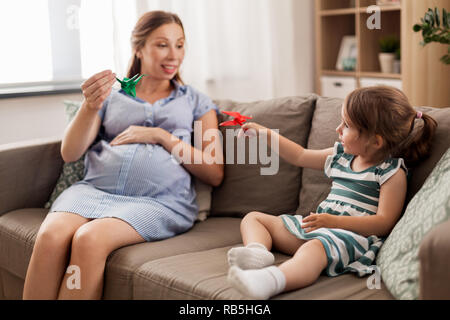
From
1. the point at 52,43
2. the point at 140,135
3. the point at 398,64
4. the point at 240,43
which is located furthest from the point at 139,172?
the point at 398,64

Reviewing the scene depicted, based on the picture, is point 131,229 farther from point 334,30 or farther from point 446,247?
point 334,30

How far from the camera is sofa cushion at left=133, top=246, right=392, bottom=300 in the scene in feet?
4.23

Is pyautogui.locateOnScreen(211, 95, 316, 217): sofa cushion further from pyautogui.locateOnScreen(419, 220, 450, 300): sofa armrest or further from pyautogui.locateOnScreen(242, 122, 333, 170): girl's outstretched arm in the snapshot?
pyautogui.locateOnScreen(419, 220, 450, 300): sofa armrest

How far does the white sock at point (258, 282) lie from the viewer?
1.21m

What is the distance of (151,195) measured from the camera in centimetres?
184

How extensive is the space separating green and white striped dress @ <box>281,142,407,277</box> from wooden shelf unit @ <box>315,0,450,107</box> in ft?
5.49

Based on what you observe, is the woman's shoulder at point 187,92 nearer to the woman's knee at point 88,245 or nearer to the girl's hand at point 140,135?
the girl's hand at point 140,135

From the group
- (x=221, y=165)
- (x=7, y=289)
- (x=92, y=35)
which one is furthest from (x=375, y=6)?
(x=7, y=289)

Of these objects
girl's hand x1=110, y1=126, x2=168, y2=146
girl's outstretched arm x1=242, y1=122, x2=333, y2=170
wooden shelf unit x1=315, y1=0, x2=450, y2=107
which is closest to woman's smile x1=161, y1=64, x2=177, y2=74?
girl's hand x1=110, y1=126, x2=168, y2=146

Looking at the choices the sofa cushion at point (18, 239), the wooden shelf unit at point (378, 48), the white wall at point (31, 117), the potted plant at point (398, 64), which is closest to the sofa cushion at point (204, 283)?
the sofa cushion at point (18, 239)

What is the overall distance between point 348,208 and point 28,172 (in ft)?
3.91

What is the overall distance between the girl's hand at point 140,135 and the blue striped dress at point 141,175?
2 cm

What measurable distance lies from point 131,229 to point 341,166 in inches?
25.0
